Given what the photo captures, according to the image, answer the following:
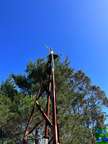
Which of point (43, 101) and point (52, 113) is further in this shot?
point (43, 101)

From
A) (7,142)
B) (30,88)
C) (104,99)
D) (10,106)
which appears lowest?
(7,142)

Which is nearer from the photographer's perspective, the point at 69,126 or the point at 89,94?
the point at 69,126

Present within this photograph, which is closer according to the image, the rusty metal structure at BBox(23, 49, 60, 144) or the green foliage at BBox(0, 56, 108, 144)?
the rusty metal structure at BBox(23, 49, 60, 144)

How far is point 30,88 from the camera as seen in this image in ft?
101

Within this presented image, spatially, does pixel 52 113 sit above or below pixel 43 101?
below

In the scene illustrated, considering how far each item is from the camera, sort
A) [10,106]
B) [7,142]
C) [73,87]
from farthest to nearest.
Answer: [73,87]
[7,142]
[10,106]

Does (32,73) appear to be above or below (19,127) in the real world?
above

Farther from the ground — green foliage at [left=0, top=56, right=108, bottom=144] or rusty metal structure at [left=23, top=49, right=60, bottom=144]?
green foliage at [left=0, top=56, right=108, bottom=144]

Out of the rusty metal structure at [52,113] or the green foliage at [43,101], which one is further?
the green foliage at [43,101]

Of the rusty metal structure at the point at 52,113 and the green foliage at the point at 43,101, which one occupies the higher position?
the green foliage at the point at 43,101

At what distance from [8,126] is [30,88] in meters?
4.43

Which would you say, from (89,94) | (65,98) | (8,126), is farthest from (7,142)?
(89,94)

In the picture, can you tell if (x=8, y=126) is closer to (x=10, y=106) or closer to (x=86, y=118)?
(x=10, y=106)

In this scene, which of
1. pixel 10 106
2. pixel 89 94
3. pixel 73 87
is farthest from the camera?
pixel 89 94
